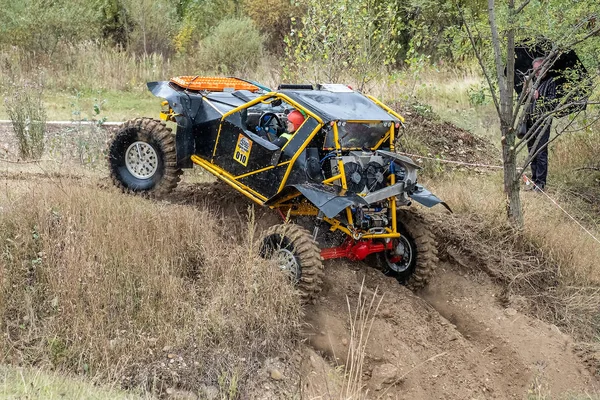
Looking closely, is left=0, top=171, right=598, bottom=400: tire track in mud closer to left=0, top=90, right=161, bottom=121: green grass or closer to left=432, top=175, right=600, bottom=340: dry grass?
left=432, top=175, right=600, bottom=340: dry grass

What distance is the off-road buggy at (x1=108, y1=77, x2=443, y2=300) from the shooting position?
7.14 meters

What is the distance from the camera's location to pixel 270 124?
814cm

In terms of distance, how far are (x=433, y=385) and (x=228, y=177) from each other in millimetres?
3205

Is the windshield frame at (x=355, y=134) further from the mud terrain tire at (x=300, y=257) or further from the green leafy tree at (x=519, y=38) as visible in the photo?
the green leafy tree at (x=519, y=38)

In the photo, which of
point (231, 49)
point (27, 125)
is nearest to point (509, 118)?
point (27, 125)

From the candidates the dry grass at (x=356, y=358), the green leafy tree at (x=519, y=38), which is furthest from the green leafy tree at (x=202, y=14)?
the dry grass at (x=356, y=358)

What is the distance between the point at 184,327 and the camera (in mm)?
6523

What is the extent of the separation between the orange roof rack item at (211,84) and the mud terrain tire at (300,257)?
8.75 ft

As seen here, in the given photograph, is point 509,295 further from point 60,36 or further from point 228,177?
point 60,36

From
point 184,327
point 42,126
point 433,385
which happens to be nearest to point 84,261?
point 184,327

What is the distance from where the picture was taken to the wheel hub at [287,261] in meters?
6.98

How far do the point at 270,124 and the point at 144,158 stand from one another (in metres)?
1.79

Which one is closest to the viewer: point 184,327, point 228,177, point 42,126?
point 184,327

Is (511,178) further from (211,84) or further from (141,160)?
(141,160)
